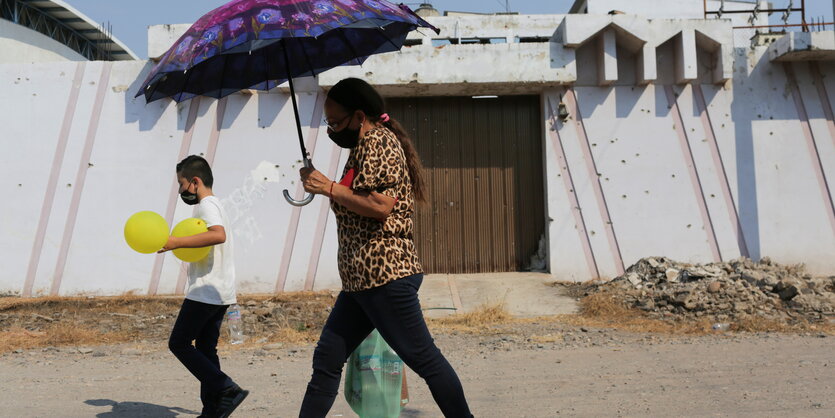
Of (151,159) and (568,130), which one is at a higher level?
(568,130)

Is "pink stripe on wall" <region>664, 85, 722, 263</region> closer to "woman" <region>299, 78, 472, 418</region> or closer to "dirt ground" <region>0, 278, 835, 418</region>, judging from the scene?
"dirt ground" <region>0, 278, 835, 418</region>

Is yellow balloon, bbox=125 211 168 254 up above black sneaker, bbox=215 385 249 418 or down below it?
above

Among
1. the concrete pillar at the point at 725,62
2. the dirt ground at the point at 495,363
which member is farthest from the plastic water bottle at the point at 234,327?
the concrete pillar at the point at 725,62

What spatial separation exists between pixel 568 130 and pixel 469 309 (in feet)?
10.6

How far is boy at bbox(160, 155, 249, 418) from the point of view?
14.0ft

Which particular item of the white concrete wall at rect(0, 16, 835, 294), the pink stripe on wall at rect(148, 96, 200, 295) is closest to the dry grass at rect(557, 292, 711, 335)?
the white concrete wall at rect(0, 16, 835, 294)

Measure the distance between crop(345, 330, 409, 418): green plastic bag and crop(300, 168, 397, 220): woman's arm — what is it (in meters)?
0.97

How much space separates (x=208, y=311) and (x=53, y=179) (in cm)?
772

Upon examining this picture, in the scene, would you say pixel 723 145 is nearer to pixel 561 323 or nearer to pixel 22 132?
pixel 561 323

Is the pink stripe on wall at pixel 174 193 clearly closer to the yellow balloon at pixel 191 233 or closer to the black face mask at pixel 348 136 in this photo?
the yellow balloon at pixel 191 233

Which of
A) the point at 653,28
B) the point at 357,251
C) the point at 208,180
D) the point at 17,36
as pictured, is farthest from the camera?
the point at 17,36

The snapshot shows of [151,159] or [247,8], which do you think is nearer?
[247,8]

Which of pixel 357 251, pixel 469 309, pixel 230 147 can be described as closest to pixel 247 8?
pixel 357 251

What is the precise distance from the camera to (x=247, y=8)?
348 cm
